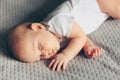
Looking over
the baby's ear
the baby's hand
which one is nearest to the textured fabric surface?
the baby's hand

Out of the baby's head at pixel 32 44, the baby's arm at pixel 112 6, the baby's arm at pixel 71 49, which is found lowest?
the baby's arm at pixel 112 6

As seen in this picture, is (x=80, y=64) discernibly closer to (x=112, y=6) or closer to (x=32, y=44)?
(x=32, y=44)

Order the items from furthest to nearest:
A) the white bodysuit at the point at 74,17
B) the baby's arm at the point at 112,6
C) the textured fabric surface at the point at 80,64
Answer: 1. the baby's arm at the point at 112,6
2. the white bodysuit at the point at 74,17
3. the textured fabric surface at the point at 80,64

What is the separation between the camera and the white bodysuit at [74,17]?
4.13ft

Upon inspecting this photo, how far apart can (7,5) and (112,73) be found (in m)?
0.68

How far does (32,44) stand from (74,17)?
248mm

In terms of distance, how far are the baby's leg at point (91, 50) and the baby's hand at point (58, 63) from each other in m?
0.10

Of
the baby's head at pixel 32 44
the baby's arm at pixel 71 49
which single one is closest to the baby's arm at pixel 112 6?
the baby's arm at pixel 71 49

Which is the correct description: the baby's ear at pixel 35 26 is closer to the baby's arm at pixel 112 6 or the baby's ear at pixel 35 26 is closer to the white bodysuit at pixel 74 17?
the white bodysuit at pixel 74 17

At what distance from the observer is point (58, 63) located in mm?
1185

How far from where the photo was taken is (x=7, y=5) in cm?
154

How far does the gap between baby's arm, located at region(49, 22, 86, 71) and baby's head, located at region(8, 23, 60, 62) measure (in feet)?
0.13

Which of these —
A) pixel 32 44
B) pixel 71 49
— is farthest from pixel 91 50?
pixel 32 44

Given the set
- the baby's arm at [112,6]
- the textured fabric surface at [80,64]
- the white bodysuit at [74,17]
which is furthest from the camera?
the baby's arm at [112,6]
